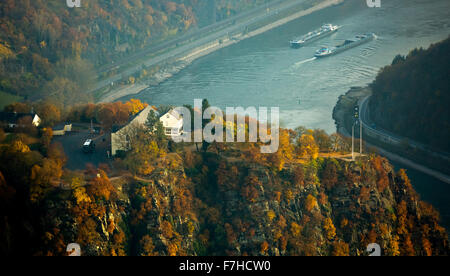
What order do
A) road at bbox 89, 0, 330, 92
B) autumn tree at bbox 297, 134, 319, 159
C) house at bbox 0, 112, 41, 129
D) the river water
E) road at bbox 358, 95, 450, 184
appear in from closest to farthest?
house at bbox 0, 112, 41, 129 → autumn tree at bbox 297, 134, 319, 159 → road at bbox 358, 95, 450, 184 → the river water → road at bbox 89, 0, 330, 92

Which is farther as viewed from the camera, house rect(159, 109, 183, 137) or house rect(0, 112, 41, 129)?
house rect(159, 109, 183, 137)

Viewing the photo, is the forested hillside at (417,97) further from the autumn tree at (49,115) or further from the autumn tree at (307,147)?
the autumn tree at (49,115)

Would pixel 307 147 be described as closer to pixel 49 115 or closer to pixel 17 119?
pixel 49 115

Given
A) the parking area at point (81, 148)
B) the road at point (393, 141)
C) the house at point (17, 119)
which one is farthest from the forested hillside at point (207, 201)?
the road at point (393, 141)

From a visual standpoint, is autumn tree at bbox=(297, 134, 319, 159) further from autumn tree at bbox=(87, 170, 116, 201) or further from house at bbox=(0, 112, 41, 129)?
house at bbox=(0, 112, 41, 129)

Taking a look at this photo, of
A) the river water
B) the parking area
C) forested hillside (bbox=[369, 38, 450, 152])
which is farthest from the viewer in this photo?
the river water

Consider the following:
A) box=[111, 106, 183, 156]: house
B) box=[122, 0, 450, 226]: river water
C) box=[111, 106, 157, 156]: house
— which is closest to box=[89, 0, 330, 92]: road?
box=[122, 0, 450, 226]: river water
